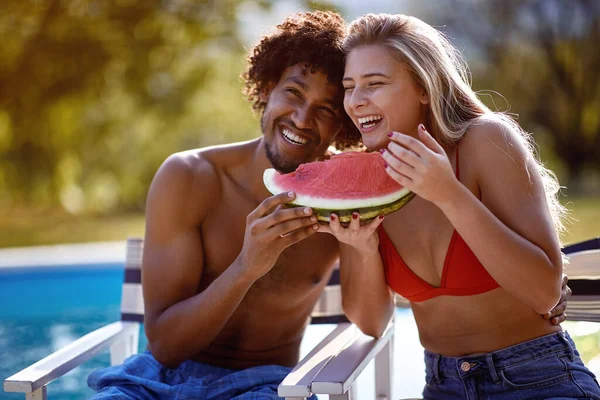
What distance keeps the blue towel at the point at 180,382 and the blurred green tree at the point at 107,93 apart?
41.3 ft

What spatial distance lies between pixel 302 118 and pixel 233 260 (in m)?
0.77

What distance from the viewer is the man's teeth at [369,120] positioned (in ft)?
8.88

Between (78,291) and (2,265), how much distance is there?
0.85 meters

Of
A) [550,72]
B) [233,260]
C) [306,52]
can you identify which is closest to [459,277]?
[233,260]

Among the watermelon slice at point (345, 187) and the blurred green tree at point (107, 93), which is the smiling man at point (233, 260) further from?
→ the blurred green tree at point (107, 93)

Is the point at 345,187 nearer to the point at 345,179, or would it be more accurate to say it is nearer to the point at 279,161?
the point at 345,179

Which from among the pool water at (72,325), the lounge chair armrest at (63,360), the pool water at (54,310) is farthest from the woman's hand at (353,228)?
the pool water at (54,310)

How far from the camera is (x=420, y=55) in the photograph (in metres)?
2.71

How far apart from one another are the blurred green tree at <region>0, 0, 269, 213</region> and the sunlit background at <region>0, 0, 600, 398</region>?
0.03m

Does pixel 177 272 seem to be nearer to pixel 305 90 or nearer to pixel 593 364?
pixel 305 90

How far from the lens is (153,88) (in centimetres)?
1581

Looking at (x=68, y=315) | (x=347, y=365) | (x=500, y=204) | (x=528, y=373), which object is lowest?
(x=528, y=373)

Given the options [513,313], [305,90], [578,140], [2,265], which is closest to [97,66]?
[2,265]

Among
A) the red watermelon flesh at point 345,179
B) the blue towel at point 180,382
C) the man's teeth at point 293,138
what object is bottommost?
the blue towel at point 180,382
